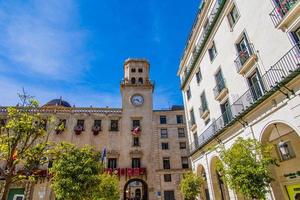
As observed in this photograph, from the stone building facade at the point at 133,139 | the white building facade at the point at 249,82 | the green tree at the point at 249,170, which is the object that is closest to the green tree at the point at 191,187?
the white building facade at the point at 249,82

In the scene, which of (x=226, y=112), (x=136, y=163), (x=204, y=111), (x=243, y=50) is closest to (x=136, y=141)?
(x=136, y=163)

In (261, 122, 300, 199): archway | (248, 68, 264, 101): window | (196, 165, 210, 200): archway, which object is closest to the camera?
(261, 122, 300, 199): archway

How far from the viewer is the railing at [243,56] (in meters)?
14.3

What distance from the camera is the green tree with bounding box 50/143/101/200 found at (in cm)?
1517

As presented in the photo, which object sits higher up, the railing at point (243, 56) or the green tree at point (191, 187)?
the railing at point (243, 56)

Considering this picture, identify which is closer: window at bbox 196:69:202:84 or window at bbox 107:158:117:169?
window at bbox 196:69:202:84

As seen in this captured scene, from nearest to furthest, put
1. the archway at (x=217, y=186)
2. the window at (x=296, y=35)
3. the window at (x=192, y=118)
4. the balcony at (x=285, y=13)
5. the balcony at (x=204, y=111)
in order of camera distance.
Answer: the balcony at (x=285, y=13) → the window at (x=296, y=35) → the archway at (x=217, y=186) → the balcony at (x=204, y=111) → the window at (x=192, y=118)

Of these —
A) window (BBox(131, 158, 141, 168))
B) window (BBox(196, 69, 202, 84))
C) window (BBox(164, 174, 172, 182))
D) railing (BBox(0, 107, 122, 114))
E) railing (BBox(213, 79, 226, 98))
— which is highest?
railing (BBox(0, 107, 122, 114))

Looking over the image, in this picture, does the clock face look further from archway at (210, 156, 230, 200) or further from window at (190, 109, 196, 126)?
archway at (210, 156, 230, 200)

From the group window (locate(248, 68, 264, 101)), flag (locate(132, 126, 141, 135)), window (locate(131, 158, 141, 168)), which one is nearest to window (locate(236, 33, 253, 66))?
window (locate(248, 68, 264, 101))

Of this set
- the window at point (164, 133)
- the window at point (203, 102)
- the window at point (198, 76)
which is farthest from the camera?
the window at point (164, 133)

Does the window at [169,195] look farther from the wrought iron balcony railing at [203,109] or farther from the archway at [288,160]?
the archway at [288,160]

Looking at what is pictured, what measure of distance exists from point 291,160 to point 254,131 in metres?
3.73

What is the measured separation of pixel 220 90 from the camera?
61.0 ft
